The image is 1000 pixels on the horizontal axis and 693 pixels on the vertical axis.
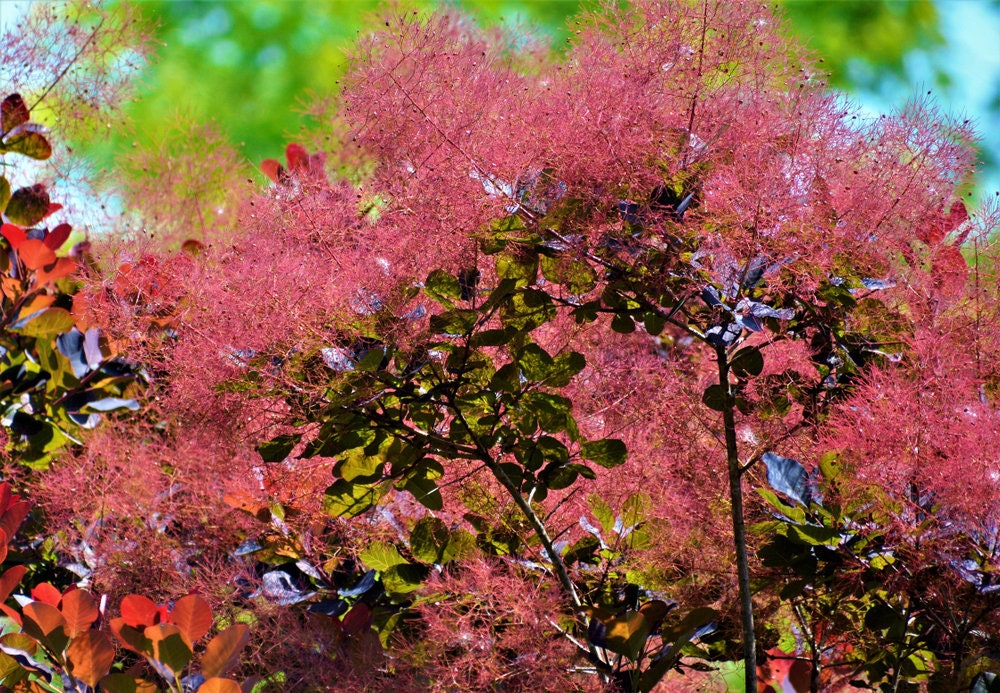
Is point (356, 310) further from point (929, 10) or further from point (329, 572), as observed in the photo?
point (929, 10)

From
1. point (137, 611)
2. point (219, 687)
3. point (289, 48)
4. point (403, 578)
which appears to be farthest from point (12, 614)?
point (289, 48)

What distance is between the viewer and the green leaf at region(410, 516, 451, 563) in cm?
120

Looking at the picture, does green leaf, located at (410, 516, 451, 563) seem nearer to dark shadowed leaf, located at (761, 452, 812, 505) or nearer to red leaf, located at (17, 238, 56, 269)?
dark shadowed leaf, located at (761, 452, 812, 505)

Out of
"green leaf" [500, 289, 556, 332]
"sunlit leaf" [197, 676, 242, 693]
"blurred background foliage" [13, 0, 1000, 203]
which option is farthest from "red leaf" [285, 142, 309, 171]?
"blurred background foliage" [13, 0, 1000, 203]

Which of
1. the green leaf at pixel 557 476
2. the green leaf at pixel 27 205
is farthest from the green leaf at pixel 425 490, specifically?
the green leaf at pixel 27 205

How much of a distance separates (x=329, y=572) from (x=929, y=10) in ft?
21.4

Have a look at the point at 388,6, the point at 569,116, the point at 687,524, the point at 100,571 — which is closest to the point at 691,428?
the point at 687,524

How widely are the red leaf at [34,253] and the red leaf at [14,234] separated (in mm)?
16

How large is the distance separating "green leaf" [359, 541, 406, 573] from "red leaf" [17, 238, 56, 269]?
74 cm

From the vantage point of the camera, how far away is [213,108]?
20.4 ft

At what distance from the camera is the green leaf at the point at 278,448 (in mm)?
1130

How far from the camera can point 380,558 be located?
49.0 inches

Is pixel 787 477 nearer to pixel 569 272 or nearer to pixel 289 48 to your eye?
pixel 569 272

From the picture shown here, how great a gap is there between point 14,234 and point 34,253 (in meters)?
0.06
